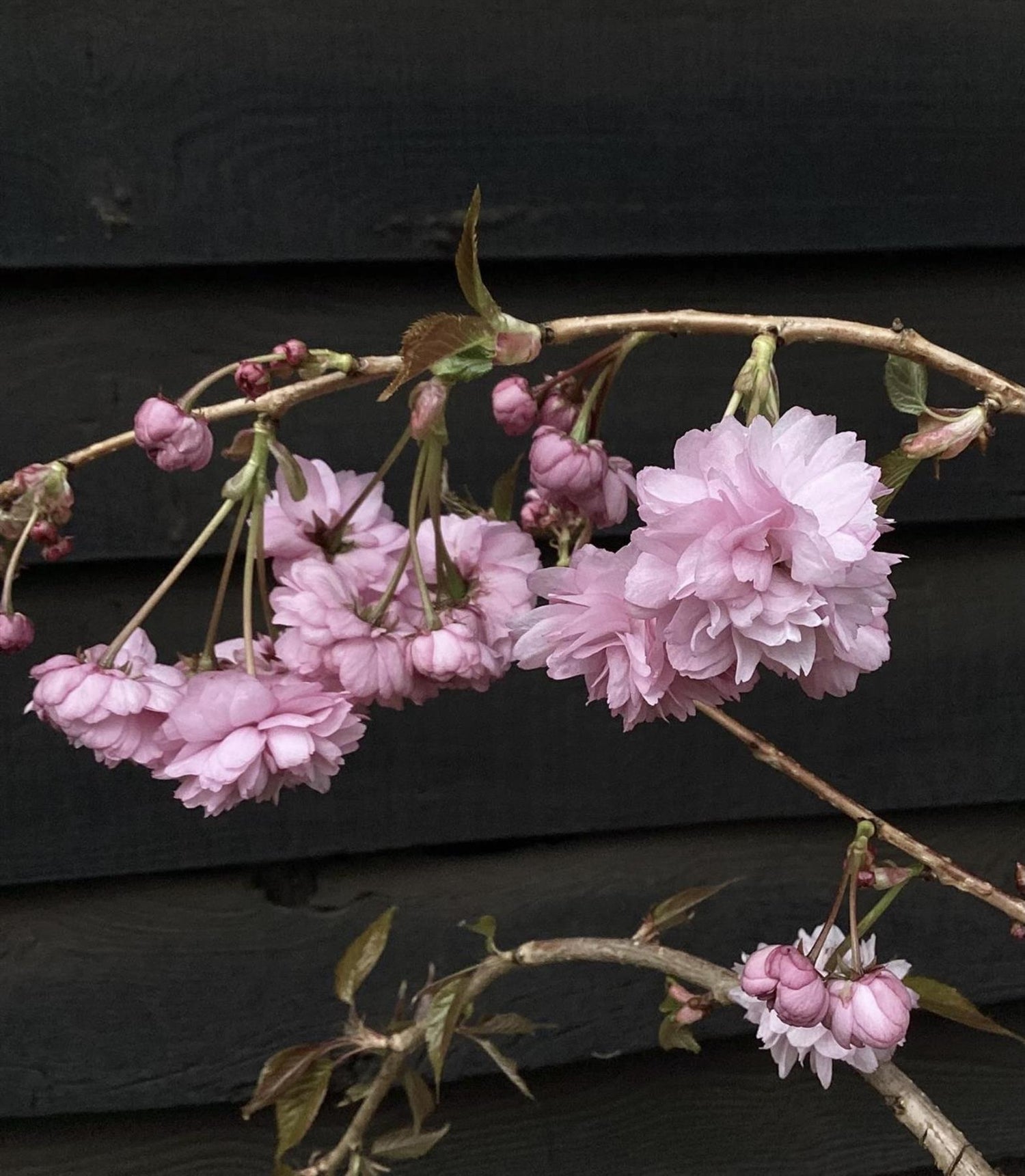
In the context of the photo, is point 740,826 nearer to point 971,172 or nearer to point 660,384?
point 660,384

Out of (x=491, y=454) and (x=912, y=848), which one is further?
(x=491, y=454)

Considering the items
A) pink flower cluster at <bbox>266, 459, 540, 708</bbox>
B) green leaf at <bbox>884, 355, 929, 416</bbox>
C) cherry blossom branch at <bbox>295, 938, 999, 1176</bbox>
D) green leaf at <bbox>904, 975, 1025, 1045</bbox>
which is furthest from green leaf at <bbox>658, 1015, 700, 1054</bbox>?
green leaf at <bbox>884, 355, 929, 416</bbox>

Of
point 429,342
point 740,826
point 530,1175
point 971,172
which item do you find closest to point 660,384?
point 971,172

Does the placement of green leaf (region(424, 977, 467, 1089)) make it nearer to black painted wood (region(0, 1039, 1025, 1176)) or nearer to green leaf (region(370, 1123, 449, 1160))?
green leaf (region(370, 1123, 449, 1160))

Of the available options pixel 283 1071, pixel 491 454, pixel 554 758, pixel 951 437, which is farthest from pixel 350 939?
pixel 951 437

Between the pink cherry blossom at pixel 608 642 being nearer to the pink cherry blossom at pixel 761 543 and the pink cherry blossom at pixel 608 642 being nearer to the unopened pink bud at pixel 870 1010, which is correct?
the pink cherry blossom at pixel 761 543

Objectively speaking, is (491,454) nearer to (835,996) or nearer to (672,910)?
(672,910)

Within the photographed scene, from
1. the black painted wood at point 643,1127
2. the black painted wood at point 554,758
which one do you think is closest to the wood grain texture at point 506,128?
the black painted wood at point 554,758
